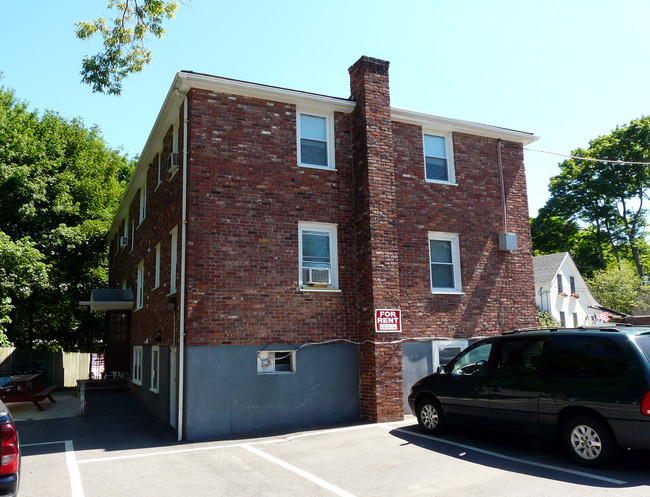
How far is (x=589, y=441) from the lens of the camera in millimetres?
7031

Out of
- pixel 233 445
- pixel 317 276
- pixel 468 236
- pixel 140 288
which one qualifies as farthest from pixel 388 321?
pixel 140 288

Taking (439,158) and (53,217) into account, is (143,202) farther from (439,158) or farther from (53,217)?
(439,158)

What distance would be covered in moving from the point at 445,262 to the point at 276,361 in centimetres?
513

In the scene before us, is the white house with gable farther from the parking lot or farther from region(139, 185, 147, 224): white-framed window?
the parking lot

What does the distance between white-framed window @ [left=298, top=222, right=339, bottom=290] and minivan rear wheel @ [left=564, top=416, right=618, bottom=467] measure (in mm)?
5855

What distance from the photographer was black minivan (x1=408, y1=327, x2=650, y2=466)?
262 inches

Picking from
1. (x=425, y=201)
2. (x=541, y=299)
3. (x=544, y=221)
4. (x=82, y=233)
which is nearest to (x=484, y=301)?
(x=425, y=201)

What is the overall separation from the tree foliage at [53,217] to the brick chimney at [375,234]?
12720mm

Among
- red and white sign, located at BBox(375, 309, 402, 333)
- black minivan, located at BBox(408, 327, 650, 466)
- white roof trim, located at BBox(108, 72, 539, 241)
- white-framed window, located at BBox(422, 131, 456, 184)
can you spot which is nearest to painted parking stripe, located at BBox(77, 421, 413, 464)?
black minivan, located at BBox(408, 327, 650, 466)

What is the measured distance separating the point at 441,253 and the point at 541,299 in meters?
23.1

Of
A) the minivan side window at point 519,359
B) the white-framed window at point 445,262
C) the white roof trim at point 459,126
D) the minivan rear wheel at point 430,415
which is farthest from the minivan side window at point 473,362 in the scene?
the white roof trim at point 459,126

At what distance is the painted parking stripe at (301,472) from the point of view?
6.58m

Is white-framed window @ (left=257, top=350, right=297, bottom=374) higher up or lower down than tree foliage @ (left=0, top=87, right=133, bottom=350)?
lower down

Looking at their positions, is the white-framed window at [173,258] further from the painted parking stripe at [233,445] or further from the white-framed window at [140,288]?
the white-framed window at [140,288]
